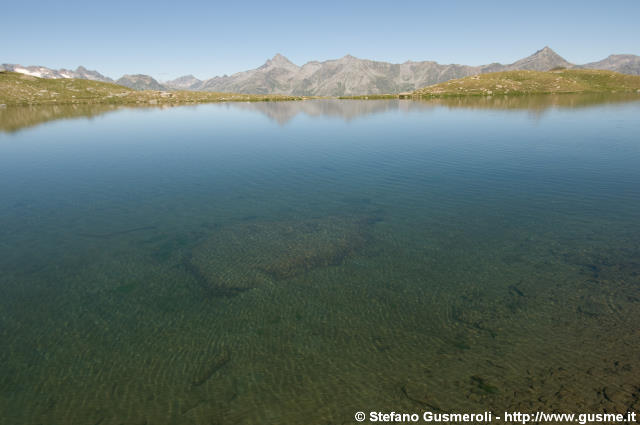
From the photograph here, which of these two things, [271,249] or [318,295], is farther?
[271,249]

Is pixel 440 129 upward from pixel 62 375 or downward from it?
upward

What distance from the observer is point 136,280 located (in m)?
22.4

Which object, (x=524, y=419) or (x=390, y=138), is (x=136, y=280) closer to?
(x=524, y=419)

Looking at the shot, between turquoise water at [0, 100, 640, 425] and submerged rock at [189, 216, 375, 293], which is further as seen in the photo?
submerged rock at [189, 216, 375, 293]

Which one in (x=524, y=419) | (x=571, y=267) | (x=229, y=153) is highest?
(x=229, y=153)

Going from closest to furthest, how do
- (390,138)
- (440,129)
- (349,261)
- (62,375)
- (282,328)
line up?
(62,375) → (282,328) → (349,261) → (390,138) → (440,129)

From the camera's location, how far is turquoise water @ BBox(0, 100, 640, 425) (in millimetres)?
13680

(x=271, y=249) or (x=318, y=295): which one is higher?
(x=271, y=249)

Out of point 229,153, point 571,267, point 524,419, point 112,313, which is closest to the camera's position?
point 524,419

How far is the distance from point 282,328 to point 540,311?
1563 centimetres

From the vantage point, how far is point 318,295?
2030cm

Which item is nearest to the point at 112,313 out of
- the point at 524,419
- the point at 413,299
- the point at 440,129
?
the point at 413,299

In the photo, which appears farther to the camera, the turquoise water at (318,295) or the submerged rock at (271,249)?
the submerged rock at (271,249)

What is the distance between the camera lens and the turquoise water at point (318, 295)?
13.7 meters
